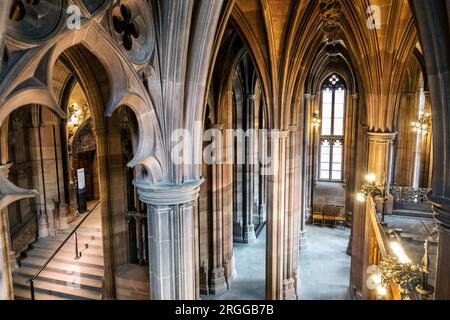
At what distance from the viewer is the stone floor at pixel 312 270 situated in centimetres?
1075

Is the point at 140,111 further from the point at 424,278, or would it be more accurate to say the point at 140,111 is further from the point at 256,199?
the point at 256,199

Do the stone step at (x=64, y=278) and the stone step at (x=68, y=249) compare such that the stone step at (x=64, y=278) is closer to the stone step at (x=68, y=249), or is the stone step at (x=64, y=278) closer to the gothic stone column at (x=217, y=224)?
the stone step at (x=68, y=249)

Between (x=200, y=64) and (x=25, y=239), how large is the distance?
9.04 m

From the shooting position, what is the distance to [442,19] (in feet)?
10.3

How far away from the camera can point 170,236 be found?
466 centimetres

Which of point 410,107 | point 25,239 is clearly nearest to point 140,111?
point 25,239

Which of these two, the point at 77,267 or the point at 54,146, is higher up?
the point at 54,146

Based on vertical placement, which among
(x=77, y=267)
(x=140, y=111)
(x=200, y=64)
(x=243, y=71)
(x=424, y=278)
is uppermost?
(x=243, y=71)

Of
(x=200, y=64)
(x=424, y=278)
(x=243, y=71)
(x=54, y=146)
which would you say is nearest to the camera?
(x=424, y=278)

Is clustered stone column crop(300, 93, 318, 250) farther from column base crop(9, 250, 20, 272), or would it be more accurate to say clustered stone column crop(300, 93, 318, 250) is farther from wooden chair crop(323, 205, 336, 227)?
column base crop(9, 250, 20, 272)

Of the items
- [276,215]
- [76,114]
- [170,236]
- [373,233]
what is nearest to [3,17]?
[170,236]

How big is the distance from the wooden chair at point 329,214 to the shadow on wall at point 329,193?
4.58 feet

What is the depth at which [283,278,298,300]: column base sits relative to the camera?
10078 mm

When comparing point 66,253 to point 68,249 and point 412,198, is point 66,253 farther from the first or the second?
point 412,198
